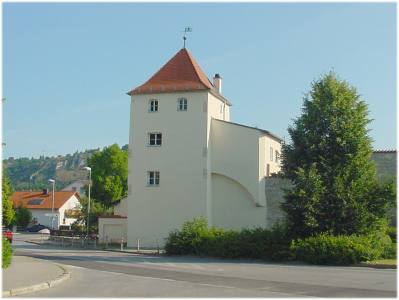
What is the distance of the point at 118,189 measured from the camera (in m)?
68.5

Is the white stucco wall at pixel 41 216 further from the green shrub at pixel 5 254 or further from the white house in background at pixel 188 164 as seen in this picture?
the green shrub at pixel 5 254

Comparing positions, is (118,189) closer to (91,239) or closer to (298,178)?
(91,239)

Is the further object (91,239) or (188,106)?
(91,239)

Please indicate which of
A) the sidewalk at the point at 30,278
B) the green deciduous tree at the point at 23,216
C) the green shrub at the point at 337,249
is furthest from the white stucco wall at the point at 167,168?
the green deciduous tree at the point at 23,216

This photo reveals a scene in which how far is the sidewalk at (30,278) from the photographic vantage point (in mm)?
15064

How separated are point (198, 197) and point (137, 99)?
29.2 feet

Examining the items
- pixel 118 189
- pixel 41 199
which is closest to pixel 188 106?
pixel 118 189

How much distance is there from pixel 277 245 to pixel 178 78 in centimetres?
1804

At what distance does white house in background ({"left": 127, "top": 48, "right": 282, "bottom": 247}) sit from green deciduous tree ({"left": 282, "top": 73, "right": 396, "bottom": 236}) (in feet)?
32.4

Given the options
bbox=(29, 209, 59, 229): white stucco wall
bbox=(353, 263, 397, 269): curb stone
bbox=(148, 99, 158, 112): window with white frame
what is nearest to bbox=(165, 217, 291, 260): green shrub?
bbox=(353, 263, 397, 269): curb stone

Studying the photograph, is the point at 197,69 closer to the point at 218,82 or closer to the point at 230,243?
the point at 218,82

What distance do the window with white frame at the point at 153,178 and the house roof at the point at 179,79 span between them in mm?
6023

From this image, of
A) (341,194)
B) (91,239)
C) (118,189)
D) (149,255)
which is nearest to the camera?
(341,194)

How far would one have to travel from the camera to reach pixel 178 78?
42.9 metres
